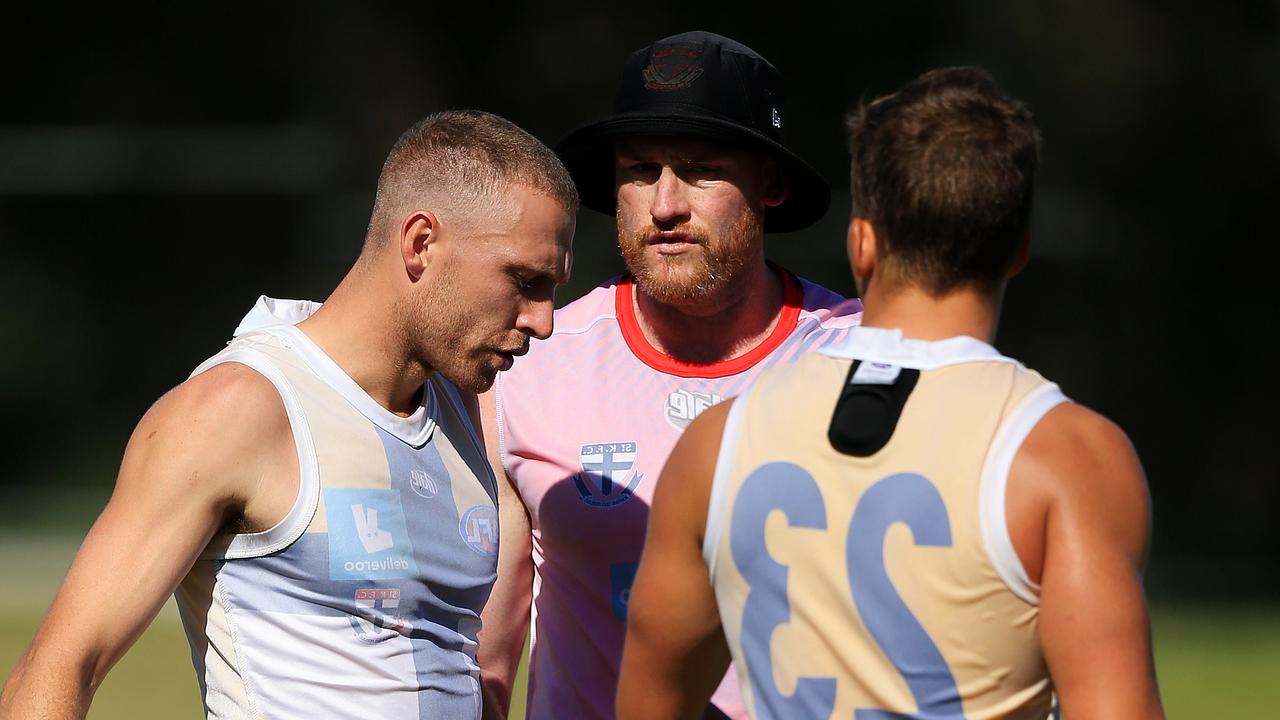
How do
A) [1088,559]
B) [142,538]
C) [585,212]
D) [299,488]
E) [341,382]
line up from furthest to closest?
[585,212]
[341,382]
[299,488]
[142,538]
[1088,559]

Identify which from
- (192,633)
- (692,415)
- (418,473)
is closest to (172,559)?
(192,633)

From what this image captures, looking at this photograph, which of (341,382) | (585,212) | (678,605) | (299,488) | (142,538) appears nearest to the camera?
(678,605)

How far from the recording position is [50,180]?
1258 centimetres

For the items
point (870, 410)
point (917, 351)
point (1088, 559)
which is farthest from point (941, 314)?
point (1088, 559)

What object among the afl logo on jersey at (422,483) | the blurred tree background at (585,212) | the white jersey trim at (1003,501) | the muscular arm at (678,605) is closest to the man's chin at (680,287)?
the afl logo on jersey at (422,483)

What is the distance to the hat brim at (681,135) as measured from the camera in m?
3.42

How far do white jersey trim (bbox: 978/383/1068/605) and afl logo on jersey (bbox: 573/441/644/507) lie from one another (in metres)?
1.50

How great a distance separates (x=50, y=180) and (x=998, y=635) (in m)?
12.1

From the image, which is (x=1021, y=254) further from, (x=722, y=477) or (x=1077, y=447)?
(x=722, y=477)

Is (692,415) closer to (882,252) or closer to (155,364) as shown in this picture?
(882,252)

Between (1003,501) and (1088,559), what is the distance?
0.12m

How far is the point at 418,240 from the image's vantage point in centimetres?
290

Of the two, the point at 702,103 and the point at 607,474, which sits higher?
the point at 702,103

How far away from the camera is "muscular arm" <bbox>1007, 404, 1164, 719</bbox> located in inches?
73.1
